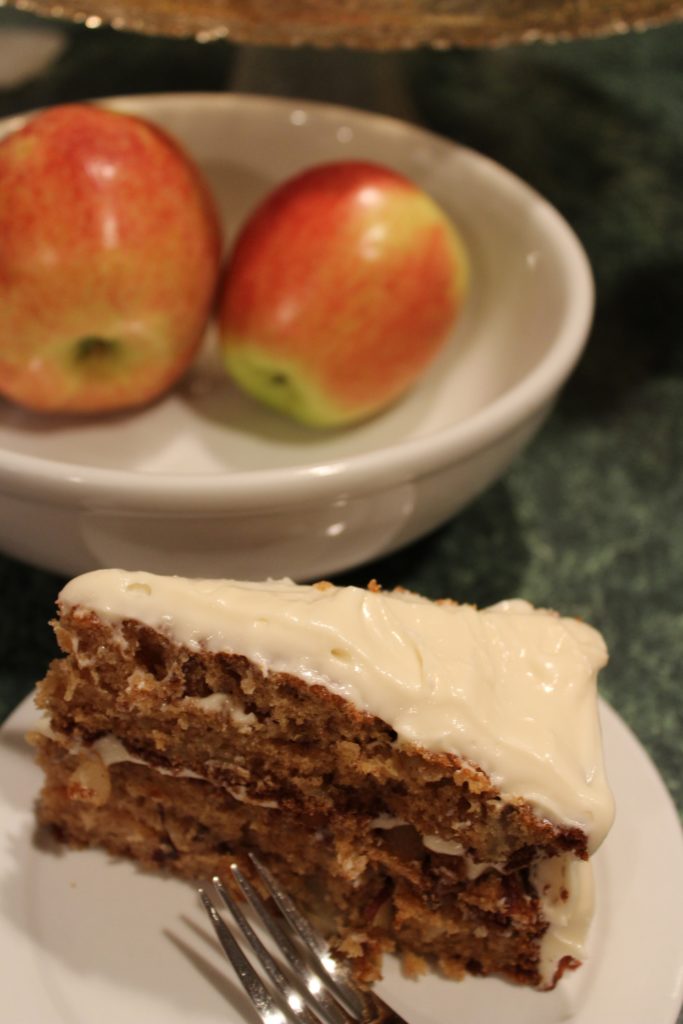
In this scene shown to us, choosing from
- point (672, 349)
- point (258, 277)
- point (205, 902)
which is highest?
point (258, 277)

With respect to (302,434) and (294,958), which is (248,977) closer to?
(294,958)

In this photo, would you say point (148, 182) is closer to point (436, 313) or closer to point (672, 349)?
point (436, 313)

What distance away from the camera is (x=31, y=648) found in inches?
28.1

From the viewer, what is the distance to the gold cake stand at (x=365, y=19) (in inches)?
32.6

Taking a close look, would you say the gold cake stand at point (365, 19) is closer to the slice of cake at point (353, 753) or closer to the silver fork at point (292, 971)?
the slice of cake at point (353, 753)

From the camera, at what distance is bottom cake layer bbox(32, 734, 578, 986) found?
525 millimetres

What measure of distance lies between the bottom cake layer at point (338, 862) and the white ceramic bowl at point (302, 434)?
0.15 meters

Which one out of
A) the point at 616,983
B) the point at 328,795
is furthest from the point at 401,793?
the point at 616,983

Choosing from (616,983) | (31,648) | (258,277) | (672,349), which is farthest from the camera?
(672,349)

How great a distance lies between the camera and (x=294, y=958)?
0.52 metres

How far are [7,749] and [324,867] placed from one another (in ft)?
0.69

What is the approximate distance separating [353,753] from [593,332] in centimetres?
73

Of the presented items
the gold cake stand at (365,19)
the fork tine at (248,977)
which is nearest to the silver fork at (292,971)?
the fork tine at (248,977)

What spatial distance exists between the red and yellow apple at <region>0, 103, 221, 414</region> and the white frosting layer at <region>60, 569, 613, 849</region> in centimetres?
31
